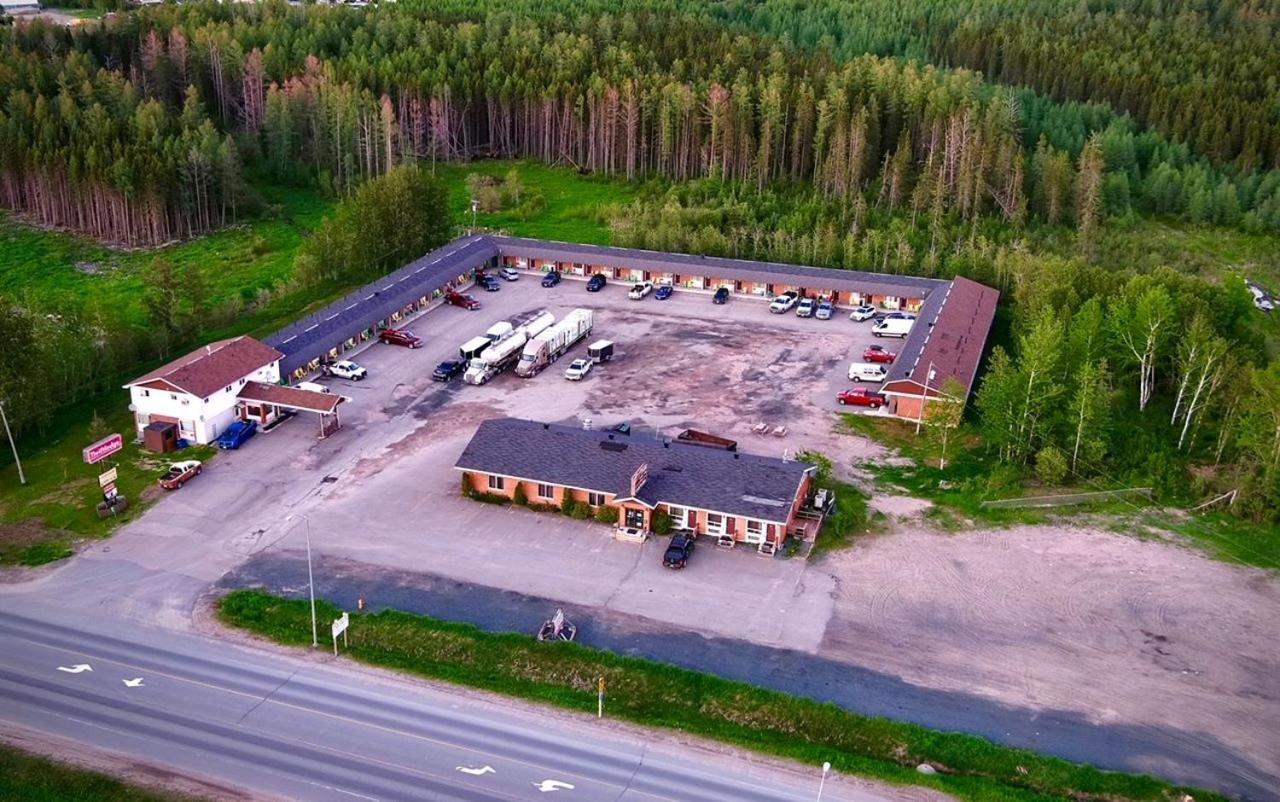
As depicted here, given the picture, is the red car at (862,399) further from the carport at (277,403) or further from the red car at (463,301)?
the red car at (463,301)

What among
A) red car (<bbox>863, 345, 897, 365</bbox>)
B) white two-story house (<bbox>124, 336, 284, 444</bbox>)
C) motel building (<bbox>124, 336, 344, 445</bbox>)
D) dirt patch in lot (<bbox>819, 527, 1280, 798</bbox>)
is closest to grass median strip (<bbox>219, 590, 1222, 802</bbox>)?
dirt patch in lot (<bbox>819, 527, 1280, 798</bbox>)

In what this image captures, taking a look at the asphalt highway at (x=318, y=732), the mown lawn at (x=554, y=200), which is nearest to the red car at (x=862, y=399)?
the asphalt highway at (x=318, y=732)

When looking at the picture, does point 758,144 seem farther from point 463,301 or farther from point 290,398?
point 290,398

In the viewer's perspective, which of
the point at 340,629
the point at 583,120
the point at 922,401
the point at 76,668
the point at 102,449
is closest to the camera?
the point at 76,668

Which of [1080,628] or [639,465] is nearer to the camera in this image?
[1080,628]

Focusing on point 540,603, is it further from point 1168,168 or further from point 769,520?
point 1168,168

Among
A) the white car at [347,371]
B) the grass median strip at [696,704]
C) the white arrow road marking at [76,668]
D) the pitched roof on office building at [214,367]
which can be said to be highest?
the pitched roof on office building at [214,367]

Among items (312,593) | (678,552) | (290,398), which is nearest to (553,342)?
(290,398)

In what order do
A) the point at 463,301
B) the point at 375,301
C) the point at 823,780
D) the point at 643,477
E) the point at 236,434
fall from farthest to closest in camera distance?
the point at 463,301 → the point at 375,301 → the point at 236,434 → the point at 643,477 → the point at 823,780
